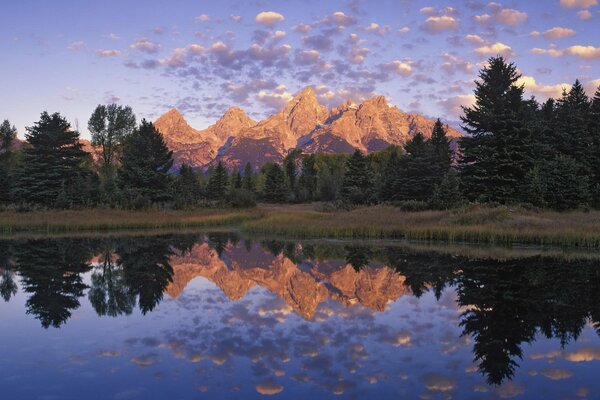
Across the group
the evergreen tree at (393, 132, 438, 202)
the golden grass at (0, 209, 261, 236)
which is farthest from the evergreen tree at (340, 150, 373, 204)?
the golden grass at (0, 209, 261, 236)

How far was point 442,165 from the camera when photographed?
60.1m

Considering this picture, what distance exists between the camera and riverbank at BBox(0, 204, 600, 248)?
2689cm

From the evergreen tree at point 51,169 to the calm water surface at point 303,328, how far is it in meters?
30.9

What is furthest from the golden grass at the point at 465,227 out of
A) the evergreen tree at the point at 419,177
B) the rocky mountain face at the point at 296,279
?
the evergreen tree at the point at 419,177

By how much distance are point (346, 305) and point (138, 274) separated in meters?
9.02

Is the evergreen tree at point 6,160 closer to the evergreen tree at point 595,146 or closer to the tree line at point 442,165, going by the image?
the tree line at point 442,165

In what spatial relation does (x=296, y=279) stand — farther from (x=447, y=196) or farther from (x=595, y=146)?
(x=595, y=146)

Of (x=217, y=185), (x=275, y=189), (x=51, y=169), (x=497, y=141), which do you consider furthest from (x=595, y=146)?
(x=217, y=185)

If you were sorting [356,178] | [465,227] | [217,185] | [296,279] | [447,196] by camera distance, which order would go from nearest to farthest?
[296,279]
[465,227]
[447,196]
[356,178]
[217,185]

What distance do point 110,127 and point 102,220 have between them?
37676 mm

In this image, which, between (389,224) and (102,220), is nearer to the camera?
(389,224)

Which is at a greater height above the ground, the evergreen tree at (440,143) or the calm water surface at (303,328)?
the evergreen tree at (440,143)

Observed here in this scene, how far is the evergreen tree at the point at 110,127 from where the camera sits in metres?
71.6

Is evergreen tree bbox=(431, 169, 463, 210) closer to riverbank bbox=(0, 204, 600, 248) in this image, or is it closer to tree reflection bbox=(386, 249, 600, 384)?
riverbank bbox=(0, 204, 600, 248)
